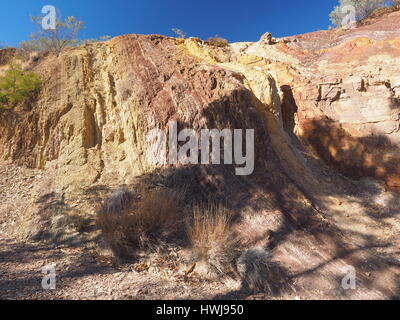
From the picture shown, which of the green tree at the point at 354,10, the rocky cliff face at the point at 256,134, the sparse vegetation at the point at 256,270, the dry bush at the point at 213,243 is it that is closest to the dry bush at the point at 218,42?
the rocky cliff face at the point at 256,134

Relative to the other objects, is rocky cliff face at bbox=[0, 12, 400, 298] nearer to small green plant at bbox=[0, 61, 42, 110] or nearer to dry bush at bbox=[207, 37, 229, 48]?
small green plant at bbox=[0, 61, 42, 110]

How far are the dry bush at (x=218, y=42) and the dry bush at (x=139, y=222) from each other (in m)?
7.23

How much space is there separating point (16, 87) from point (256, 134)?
17.9 feet

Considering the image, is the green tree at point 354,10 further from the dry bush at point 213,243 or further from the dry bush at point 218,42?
the dry bush at point 213,243

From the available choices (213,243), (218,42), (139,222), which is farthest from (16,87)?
(218,42)

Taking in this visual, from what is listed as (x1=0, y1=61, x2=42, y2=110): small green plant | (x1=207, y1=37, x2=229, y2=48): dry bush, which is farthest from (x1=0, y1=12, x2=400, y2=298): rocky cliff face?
(x1=207, y1=37, x2=229, y2=48): dry bush

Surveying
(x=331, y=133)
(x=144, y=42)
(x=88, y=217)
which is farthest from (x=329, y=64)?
(x=88, y=217)

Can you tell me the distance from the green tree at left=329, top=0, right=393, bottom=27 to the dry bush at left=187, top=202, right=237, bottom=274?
13443mm

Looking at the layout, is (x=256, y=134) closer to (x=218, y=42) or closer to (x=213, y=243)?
(x=213, y=243)

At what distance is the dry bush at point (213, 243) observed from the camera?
3.46 m

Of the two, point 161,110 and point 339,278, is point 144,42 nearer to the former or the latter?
point 161,110

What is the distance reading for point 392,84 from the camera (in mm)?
7910

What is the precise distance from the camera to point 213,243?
356cm
